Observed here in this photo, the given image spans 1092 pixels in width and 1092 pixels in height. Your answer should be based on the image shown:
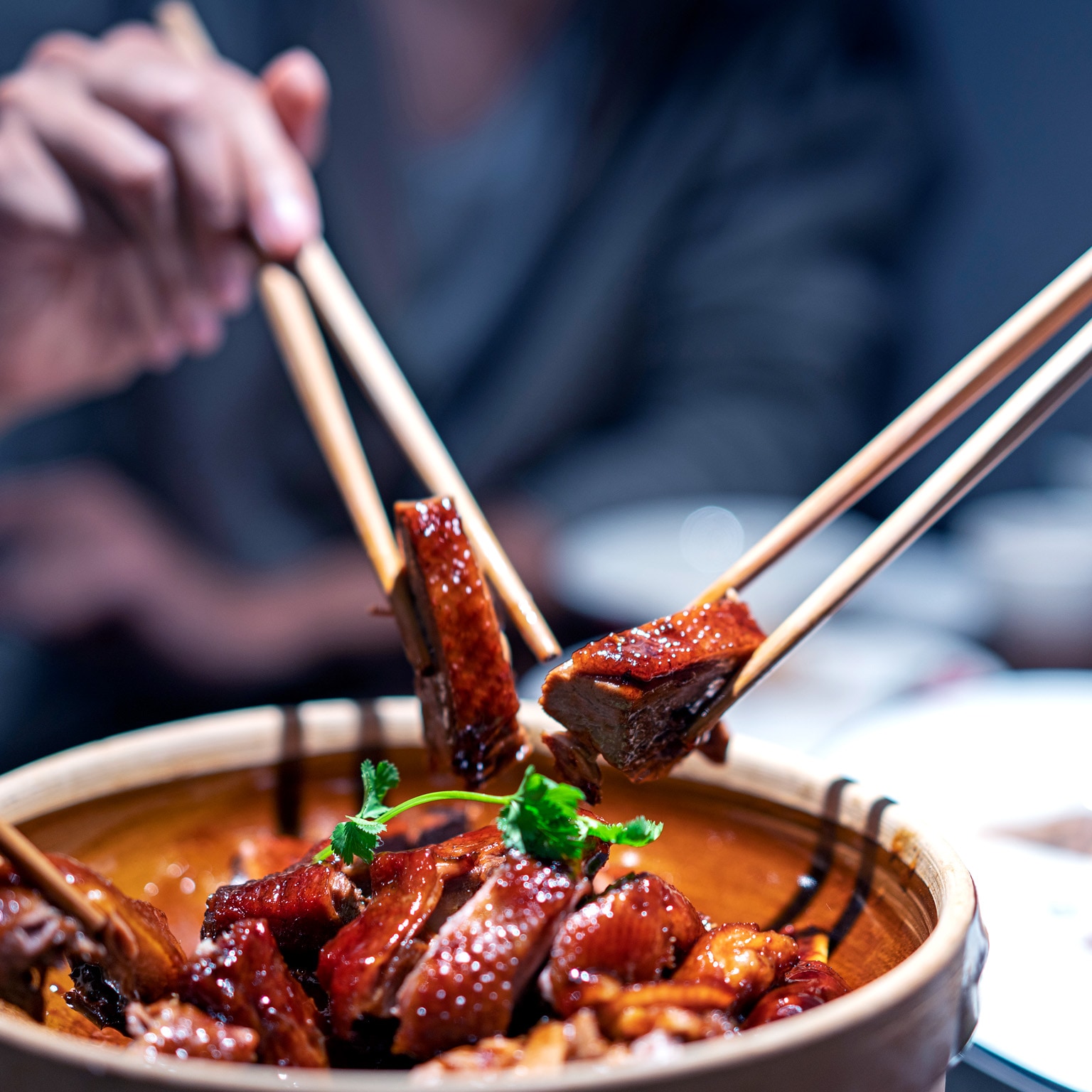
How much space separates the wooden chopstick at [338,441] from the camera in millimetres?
1162

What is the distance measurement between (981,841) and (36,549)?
118 inches

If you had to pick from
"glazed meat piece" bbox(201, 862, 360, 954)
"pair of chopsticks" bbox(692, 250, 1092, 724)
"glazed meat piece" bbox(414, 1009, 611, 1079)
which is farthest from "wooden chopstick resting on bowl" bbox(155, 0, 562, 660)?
"glazed meat piece" bbox(414, 1009, 611, 1079)

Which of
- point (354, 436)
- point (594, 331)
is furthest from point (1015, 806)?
point (594, 331)

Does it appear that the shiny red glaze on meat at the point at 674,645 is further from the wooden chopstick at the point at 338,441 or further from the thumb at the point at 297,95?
the thumb at the point at 297,95

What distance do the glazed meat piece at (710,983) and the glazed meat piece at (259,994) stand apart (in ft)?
0.81

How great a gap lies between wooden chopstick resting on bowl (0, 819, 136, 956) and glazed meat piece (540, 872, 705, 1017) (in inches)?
14.2

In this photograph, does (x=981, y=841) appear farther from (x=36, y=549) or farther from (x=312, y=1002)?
(x=36, y=549)

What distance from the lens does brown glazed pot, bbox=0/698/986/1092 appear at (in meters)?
0.60

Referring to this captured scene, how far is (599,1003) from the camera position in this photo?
79 centimetres

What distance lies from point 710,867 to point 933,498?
0.50m

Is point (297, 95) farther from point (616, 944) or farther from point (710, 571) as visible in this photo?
point (616, 944)

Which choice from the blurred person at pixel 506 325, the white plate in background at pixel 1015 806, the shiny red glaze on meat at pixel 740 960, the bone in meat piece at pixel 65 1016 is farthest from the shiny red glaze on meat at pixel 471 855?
the blurred person at pixel 506 325

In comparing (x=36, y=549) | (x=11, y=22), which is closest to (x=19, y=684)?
(x=36, y=549)

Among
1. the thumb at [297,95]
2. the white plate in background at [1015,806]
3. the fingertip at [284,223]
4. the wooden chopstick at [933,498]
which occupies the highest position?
the thumb at [297,95]
